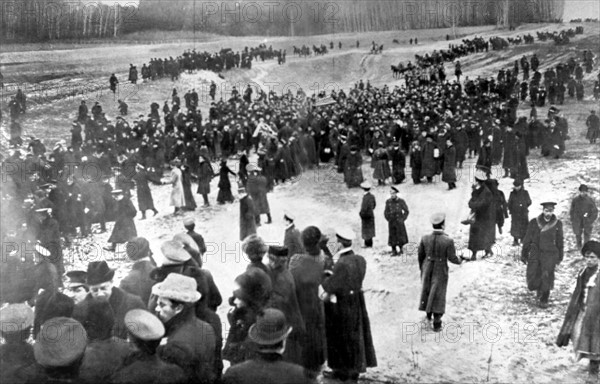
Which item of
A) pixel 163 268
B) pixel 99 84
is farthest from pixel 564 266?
pixel 99 84

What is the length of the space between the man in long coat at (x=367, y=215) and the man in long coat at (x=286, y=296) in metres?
5.56

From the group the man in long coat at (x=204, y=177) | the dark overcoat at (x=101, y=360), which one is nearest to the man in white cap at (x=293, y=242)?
the dark overcoat at (x=101, y=360)

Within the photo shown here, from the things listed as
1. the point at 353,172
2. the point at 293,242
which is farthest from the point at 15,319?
the point at 353,172

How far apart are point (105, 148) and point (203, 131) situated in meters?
3.82

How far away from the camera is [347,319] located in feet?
19.5

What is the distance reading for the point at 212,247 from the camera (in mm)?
12047

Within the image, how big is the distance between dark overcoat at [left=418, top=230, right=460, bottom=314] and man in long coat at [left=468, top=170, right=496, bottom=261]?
2.76 m

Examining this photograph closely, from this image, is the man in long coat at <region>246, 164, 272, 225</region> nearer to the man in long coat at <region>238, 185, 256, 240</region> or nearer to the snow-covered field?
the snow-covered field

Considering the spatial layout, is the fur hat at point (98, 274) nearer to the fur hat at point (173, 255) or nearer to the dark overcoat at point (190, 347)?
the fur hat at point (173, 255)

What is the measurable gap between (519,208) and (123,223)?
24.3 ft

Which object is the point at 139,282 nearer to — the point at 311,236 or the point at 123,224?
the point at 311,236

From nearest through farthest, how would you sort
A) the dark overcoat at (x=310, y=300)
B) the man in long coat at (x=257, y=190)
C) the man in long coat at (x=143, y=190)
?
the dark overcoat at (x=310, y=300) → the man in long coat at (x=257, y=190) → the man in long coat at (x=143, y=190)

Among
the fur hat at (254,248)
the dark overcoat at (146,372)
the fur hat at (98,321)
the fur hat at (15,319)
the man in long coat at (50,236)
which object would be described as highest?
the fur hat at (254,248)

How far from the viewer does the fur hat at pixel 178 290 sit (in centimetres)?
413
